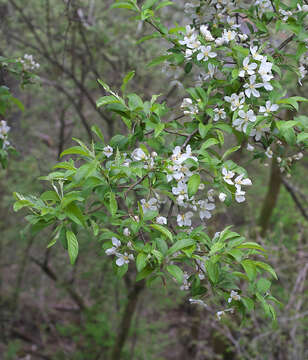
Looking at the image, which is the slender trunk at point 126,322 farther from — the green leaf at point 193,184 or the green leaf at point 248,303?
the green leaf at point 193,184

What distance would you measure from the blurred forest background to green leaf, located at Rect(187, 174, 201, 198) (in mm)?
2512

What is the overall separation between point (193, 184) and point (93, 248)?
3712mm

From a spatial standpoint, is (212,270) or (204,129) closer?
(212,270)

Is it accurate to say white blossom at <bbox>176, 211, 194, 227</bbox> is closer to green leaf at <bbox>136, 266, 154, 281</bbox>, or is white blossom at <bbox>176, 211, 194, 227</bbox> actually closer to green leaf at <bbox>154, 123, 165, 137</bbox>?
green leaf at <bbox>136, 266, 154, 281</bbox>

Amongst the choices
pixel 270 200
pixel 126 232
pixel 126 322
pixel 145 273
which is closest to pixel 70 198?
pixel 126 232

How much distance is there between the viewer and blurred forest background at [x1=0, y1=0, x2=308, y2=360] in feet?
13.1

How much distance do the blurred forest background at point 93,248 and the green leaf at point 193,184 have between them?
251cm

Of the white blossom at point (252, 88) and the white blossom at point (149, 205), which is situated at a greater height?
the white blossom at point (252, 88)

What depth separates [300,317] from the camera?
350 cm

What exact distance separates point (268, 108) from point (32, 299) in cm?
606

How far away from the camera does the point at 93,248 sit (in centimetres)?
482

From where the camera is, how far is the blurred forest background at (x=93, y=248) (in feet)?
13.1

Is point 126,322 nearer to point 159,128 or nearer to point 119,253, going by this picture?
point 119,253

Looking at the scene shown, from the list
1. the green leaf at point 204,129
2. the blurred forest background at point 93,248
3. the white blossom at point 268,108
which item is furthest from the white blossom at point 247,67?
the blurred forest background at point 93,248
